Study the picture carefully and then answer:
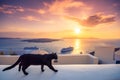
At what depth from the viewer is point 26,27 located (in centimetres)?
518

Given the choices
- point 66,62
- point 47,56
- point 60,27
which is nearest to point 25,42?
point 60,27

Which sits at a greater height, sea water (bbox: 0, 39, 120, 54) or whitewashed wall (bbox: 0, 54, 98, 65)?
sea water (bbox: 0, 39, 120, 54)

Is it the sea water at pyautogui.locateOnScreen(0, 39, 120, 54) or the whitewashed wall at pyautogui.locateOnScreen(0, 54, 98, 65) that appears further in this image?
the sea water at pyautogui.locateOnScreen(0, 39, 120, 54)

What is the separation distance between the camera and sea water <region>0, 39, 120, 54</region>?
16.5 feet

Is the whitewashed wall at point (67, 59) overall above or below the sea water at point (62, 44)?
below

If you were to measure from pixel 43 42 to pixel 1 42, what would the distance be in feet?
3.85

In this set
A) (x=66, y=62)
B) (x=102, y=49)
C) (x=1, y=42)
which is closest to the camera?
(x=66, y=62)

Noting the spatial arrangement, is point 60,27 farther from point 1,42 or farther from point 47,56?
point 47,56

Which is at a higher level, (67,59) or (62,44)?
(62,44)

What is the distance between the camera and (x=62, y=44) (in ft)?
17.1

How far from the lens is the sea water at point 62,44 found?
5039 millimetres

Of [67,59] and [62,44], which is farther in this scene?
A: [62,44]

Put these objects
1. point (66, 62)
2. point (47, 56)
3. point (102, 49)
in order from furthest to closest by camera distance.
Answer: point (102, 49)
point (66, 62)
point (47, 56)

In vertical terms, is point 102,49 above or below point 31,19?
below
